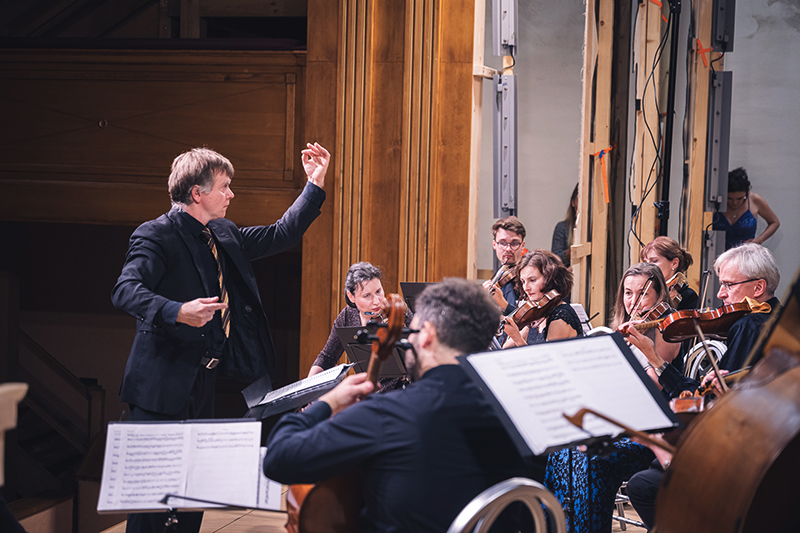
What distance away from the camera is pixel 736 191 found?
19.9 ft

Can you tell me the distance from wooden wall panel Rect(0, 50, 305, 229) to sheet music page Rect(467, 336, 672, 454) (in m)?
3.23

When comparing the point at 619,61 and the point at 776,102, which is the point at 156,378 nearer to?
the point at 619,61

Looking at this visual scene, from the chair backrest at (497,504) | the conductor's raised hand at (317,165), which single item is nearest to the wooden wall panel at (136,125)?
the conductor's raised hand at (317,165)

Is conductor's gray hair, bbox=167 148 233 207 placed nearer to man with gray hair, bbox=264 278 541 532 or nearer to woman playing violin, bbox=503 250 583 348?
man with gray hair, bbox=264 278 541 532

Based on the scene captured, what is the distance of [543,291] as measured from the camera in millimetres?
3596

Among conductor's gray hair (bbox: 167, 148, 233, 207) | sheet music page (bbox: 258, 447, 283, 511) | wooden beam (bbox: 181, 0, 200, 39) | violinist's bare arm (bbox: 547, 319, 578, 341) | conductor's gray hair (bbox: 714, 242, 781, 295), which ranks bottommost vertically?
sheet music page (bbox: 258, 447, 283, 511)

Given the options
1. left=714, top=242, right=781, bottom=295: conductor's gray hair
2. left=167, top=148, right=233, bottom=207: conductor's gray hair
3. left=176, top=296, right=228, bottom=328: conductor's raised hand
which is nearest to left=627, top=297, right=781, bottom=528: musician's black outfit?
left=714, top=242, right=781, bottom=295: conductor's gray hair

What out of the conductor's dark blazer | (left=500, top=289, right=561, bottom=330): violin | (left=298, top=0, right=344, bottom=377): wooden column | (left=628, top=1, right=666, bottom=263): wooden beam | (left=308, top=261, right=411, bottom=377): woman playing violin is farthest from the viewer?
Answer: (left=628, top=1, right=666, bottom=263): wooden beam

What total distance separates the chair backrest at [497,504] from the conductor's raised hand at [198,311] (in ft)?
3.83

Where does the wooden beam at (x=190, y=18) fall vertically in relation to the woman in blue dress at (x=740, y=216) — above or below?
above

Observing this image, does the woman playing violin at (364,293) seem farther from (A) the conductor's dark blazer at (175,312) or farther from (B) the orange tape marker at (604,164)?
(B) the orange tape marker at (604,164)

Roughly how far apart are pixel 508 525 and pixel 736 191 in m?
5.22

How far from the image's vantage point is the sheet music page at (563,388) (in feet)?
4.73

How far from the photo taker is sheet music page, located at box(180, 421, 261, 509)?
1.83 metres
